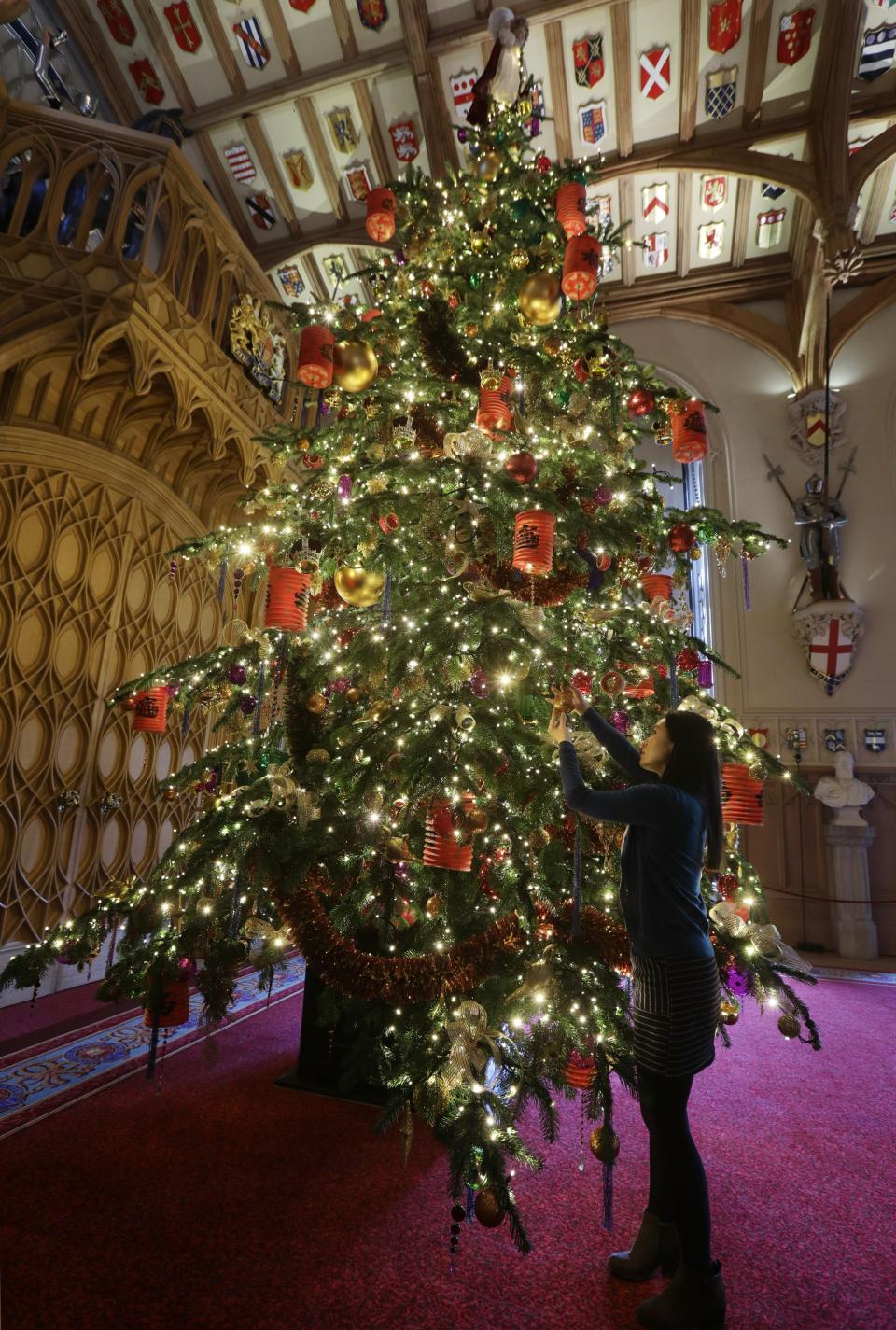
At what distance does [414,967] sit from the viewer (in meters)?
1.73

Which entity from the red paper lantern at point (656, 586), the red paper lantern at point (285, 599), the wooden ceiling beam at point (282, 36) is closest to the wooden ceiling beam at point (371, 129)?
the wooden ceiling beam at point (282, 36)

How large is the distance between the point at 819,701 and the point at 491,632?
606cm

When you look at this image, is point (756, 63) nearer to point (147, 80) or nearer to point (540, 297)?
point (147, 80)

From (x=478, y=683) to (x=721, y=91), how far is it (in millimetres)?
7270

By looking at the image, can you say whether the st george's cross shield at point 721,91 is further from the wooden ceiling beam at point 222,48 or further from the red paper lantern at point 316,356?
the red paper lantern at point 316,356

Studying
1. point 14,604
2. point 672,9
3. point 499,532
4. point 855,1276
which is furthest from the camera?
point 672,9

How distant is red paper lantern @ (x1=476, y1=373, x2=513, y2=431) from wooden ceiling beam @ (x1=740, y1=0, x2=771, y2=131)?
6063 mm

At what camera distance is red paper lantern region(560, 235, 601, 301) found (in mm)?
2494

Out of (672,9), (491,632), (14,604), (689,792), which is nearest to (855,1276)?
(689,792)

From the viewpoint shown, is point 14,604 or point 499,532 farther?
point 14,604

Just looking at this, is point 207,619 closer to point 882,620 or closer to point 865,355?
point 882,620

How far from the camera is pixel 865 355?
7188mm

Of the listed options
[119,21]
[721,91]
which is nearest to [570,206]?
[721,91]

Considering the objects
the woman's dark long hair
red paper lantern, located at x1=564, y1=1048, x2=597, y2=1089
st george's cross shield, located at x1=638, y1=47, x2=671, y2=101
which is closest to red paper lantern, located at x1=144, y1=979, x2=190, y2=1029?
red paper lantern, located at x1=564, y1=1048, x2=597, y2=1089
